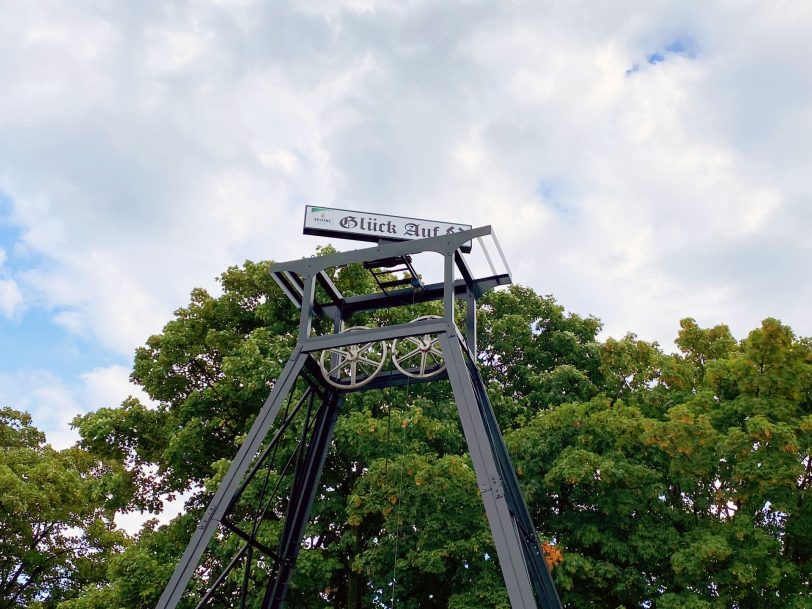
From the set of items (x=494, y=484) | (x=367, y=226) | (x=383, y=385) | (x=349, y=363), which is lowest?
(x=494, y=484)

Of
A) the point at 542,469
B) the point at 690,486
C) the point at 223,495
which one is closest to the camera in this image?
the point at 223,495

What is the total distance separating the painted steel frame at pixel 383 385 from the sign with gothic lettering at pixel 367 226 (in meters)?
0.63

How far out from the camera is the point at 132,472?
17.2m

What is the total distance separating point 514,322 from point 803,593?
313 inches

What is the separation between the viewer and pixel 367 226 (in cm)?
952

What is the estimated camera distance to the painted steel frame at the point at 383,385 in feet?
21.6

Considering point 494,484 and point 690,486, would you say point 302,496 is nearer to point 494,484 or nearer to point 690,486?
point 494,484

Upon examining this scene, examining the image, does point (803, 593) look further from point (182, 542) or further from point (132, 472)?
point (132, 472)

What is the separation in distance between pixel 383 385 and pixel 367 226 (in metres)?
1.98

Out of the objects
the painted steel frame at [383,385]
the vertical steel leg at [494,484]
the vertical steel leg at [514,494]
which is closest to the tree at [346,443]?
the painted steel frame at [383,385]

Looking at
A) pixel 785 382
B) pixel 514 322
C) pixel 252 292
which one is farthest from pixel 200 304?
pixel 785 382

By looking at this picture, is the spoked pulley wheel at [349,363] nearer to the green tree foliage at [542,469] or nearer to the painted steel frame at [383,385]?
the painted steel frame at [383,385]

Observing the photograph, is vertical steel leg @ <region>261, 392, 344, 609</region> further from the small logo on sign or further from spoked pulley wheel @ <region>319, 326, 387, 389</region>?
the small logo on sign

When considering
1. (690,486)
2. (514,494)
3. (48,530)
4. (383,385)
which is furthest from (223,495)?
(48,530)
